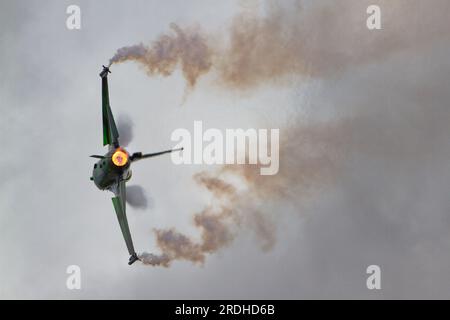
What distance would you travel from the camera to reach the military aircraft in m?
68.5

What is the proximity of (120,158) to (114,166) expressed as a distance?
915 mm

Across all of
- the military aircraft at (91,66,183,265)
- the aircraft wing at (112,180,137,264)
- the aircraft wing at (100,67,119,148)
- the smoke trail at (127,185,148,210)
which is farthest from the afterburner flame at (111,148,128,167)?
the smoke trail at (127,185,148,210)

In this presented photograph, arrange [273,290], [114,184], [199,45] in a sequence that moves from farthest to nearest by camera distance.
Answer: [273,290], [199,45], [114,184]

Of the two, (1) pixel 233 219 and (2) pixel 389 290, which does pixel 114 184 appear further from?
(2) pixel 389 290

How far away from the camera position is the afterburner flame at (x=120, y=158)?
6838 centimetres

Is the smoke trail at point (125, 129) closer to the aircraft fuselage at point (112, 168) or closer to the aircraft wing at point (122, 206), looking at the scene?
the aircraft wing at point (122, 206)

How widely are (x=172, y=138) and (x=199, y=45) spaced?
9.67 m

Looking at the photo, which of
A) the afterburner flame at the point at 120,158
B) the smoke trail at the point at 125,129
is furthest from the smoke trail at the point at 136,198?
the afterburner flame at the point at 120,158

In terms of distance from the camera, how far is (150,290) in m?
95.8

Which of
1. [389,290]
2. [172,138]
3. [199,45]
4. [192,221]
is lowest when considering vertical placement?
[389,290]

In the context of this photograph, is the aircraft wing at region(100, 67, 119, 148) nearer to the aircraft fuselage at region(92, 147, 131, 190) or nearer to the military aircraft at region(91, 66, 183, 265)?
the military aircraft at region(91, 66, 183, 265)

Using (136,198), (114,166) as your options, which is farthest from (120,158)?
(136,198)

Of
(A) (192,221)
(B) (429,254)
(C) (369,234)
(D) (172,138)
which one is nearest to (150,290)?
(A) (192,221)

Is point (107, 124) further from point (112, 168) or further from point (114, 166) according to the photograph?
point (114, 166)
